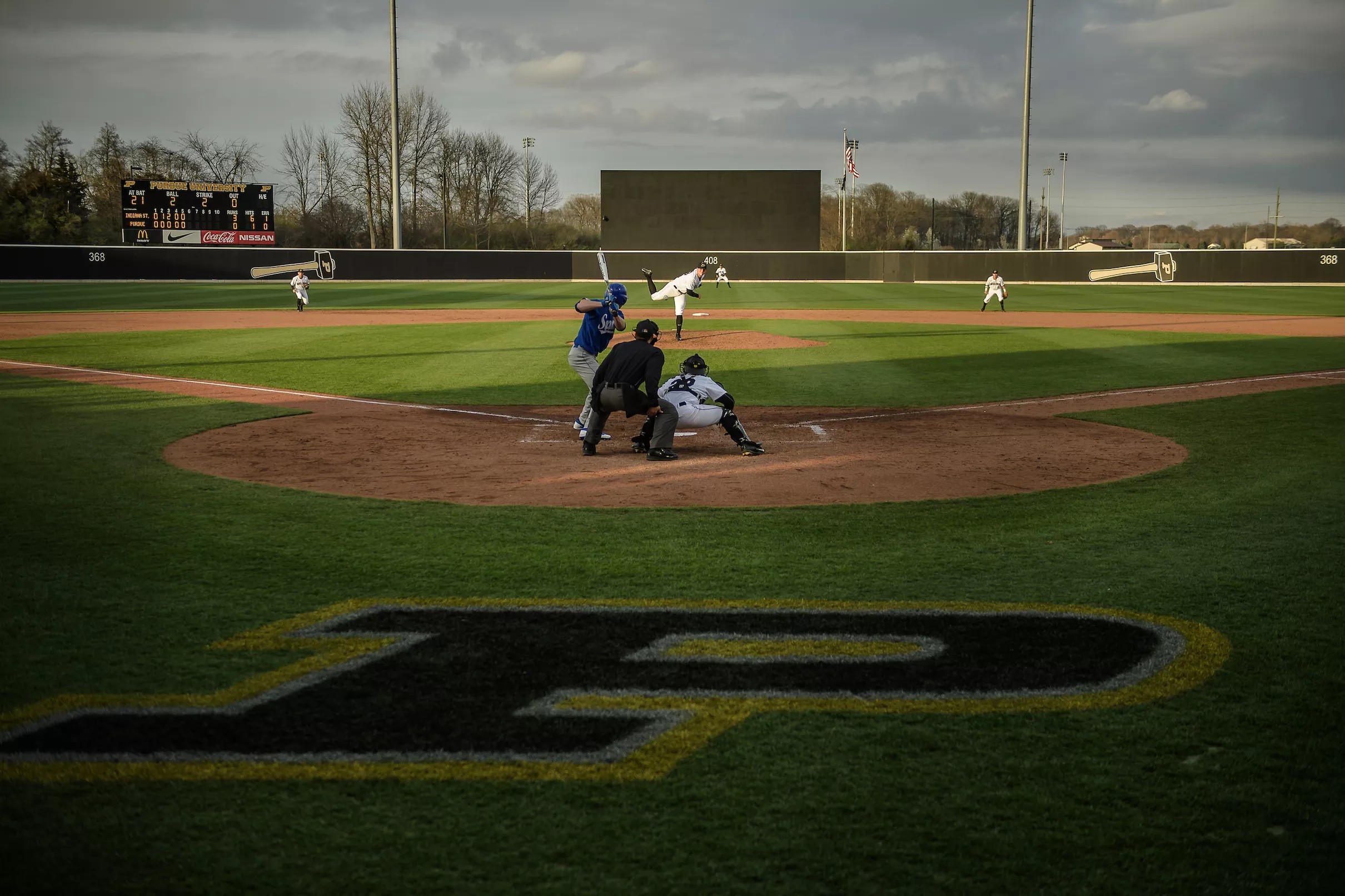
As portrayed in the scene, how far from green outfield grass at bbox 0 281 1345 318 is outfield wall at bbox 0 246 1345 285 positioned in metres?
1.66

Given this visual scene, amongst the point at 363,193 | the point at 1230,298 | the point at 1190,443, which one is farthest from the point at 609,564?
the point at 363,193

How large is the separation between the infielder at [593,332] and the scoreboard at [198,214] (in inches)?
1864

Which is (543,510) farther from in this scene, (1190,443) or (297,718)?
(1190,443)

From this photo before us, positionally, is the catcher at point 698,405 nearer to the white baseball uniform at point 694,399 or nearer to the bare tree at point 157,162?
the white baseball uniform at point 694,399

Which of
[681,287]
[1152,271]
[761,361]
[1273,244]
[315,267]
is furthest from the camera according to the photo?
[1273,244]

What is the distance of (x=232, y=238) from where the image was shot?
55312 millimetres

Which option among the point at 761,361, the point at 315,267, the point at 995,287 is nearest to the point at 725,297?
the point at 995,287

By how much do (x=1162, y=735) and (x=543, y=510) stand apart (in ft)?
16.1

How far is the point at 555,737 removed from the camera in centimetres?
416

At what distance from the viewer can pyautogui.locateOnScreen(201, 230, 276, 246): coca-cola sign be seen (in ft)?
181

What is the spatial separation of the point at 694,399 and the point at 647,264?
50268 millimetres

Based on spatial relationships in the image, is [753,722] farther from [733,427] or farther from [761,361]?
[761,361]

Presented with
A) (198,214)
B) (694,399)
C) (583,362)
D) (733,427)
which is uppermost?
(198,214)

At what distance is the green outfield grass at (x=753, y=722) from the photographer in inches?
128
